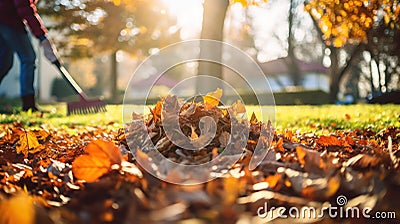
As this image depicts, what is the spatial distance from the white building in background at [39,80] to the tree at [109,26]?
7.97 ft

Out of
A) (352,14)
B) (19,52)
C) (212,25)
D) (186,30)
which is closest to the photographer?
(19,52)

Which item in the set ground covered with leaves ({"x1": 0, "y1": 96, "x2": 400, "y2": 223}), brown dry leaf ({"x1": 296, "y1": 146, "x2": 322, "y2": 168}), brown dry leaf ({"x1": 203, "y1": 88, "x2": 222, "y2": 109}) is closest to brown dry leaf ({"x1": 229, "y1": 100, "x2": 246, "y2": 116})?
brown dry leaf ({"x1": 203, "y1": 88, "x2": 222, "y2": 109})

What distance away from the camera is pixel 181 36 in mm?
26688

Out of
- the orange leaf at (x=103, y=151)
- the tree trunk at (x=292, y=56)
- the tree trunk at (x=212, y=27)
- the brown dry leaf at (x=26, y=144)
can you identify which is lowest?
the brown dry leaf at (x=26, y=144)

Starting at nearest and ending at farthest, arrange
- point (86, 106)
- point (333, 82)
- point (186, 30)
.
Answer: point (86, 106) → point (333, 82) → point (186, 30)

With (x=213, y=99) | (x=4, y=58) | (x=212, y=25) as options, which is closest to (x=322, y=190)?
(x=213, y=99)

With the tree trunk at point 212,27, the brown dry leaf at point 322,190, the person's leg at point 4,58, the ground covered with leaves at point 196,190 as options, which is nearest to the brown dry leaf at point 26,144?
the ground covered with leaves at point 196,190

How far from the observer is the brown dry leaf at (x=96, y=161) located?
149 centimetres

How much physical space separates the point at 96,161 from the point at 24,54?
492 cm

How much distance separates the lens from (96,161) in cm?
149

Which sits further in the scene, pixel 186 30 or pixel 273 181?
pixel 186 30

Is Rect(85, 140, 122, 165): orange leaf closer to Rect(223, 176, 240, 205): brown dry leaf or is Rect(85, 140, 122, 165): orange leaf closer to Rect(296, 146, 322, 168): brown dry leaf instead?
Rect(223, 176, 240, 205): brown dry leaf

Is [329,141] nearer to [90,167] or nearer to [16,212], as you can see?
[90,167]

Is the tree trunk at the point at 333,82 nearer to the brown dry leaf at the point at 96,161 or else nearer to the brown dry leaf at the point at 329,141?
the brown dry leaf at the point at 329,141
